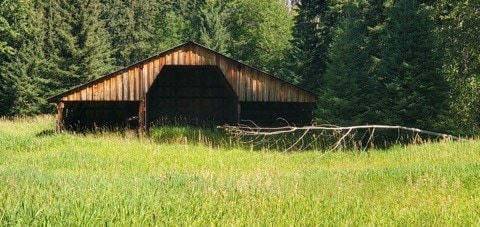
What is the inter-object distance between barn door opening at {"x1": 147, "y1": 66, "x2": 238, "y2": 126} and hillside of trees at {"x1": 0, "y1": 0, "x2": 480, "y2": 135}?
5865 mm

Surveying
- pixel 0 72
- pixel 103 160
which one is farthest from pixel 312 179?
pixel 0 72

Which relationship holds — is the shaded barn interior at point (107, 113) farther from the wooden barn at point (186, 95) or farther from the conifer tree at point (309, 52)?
the conifer tree at point (309, 52)

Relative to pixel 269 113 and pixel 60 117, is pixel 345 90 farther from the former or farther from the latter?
pixel 60 117

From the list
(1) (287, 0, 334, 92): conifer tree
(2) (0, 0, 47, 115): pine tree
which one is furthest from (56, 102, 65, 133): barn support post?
(1) (287, 0, 334, 92): conifer tree

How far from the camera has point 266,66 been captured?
48.6 m

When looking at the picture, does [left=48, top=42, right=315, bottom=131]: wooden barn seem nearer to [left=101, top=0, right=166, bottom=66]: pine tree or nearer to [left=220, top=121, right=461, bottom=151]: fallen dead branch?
[left=220, top=121, right=461, bottom=151]: fallen dead branch

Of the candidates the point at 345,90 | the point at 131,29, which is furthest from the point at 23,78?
the point at 345,90

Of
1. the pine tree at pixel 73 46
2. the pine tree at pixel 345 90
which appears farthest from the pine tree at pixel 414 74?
the pine tree at pixel 73 46

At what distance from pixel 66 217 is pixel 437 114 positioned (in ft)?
51.6

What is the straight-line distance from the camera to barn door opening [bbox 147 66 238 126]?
91.8 feet

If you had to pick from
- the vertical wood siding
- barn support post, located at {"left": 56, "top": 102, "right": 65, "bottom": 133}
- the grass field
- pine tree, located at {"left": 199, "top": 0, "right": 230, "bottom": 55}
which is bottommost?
the grass field

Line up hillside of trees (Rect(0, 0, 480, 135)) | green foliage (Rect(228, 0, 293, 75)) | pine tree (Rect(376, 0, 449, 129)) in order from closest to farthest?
pine tree (Rect(376, 0, 449, 129))
hillside of trees (Rect(0, 0, 480, 135))
green foliage (Rect(228, 0, 293, 75))

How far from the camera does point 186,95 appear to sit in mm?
28062

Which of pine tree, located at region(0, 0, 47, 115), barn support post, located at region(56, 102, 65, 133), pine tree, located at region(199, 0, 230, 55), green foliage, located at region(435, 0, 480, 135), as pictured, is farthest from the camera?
pine tree, located at region(199, 0, 230, 55)
